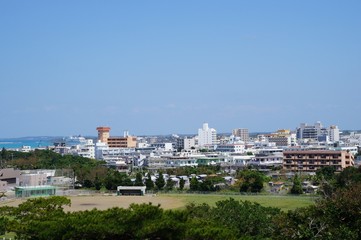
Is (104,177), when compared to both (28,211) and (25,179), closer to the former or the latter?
(25,179)

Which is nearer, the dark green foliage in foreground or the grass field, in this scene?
the dark green foliage in foreground

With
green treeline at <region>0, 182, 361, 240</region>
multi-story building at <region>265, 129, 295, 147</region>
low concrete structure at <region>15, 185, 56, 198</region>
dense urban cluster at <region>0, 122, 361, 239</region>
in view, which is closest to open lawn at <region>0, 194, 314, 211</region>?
dense urban cluster at <region>0, 122, 361, 239</region>

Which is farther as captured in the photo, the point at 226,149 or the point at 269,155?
the point at 226,149

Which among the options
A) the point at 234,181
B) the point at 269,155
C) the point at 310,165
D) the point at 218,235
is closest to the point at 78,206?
the point at 234,181

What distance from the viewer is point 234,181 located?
46844 millimetres

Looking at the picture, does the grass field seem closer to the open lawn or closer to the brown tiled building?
the open lawn

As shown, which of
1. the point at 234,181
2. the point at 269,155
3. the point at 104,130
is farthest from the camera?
the point at 104,130

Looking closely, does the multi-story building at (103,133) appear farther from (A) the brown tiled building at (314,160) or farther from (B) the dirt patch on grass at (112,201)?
(B) the dirt patch on grass at (112,201)

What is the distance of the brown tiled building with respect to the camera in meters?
56.6

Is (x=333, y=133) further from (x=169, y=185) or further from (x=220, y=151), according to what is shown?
(x=169, y=185)

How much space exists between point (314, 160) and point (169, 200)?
2564 centimetres

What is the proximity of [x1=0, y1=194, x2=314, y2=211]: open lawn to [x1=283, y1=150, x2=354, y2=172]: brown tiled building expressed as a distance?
69.3 ft

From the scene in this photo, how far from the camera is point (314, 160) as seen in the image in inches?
2283

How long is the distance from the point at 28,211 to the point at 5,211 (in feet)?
4.22
